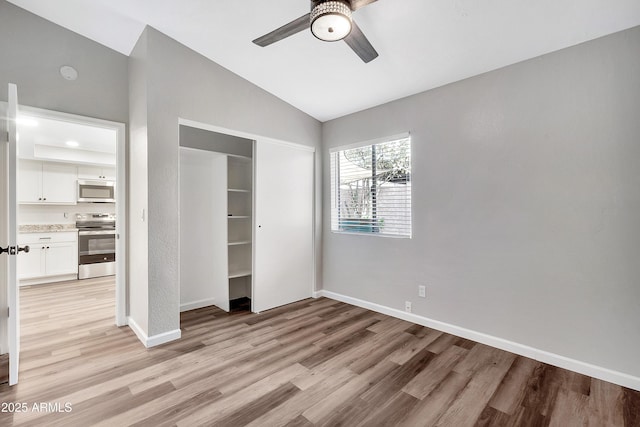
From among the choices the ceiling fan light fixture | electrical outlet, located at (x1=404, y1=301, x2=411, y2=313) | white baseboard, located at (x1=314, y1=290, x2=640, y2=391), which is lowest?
white baseboard, located at (x1=314, y1=290, x2=640, y2=391)

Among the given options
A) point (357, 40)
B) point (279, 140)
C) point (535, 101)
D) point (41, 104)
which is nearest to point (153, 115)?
point (41, 104)

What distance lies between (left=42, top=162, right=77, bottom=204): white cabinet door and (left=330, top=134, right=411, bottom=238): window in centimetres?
478

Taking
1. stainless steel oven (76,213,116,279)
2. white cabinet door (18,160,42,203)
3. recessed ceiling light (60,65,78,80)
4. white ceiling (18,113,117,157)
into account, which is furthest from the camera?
stainless steel oven (76,213,116,279)

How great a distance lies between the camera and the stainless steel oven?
516 centimetres

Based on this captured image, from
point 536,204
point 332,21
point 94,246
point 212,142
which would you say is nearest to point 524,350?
point 536,204

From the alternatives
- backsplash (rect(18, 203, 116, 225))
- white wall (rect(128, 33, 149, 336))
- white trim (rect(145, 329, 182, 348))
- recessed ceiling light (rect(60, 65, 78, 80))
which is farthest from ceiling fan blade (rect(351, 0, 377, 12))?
backsplash (rect(18, 203, 116, 225))

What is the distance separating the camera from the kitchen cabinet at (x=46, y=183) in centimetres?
482

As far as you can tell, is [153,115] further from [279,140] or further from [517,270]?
[517,270]

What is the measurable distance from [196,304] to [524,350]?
3493 mm

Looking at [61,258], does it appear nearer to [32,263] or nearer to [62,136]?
[32,263]

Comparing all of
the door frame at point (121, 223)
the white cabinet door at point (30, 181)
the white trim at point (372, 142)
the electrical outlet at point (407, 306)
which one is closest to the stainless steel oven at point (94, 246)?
the white cabinet door at point (30, 181)

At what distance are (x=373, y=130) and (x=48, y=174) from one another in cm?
553

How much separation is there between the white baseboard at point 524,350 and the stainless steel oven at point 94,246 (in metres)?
4.87

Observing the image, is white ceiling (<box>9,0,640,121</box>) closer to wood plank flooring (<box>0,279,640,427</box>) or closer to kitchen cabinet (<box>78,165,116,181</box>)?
wood plank flooring (<box>0,279,640,427</box>)
